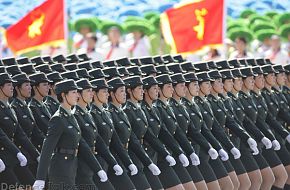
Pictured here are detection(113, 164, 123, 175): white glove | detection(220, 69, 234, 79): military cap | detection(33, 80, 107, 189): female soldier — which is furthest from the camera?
detection(220, 69, 234, 79): military cap

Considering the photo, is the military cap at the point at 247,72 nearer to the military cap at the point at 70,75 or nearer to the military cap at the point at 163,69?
the military cap at the point at 163,69

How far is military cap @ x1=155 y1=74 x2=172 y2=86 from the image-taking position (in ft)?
53.4

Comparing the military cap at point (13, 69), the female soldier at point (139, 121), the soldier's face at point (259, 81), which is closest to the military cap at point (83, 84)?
the female soldier at point (139, 121)

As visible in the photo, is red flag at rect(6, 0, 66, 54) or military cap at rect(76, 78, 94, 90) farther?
red flag at rect(6, 0, 66, 54)

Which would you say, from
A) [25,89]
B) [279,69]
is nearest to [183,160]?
[25,89]

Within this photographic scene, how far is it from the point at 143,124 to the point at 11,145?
1.86 m

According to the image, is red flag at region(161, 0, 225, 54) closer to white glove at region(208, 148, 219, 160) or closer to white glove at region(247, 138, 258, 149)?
white glove at region(247, 138, 258, 149)

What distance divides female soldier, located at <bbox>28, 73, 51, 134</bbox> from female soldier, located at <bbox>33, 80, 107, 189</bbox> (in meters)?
1.05

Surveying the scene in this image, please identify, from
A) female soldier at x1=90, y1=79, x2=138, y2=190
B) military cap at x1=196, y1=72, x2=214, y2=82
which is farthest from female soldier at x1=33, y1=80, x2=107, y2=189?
military cap at x1=196, y1=72, x2=214, y2=82

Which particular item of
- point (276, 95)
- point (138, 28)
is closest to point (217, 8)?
point (138, 28)

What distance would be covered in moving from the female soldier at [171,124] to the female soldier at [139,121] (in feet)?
1.07

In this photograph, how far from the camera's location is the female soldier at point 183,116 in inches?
632

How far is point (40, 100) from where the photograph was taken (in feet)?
50.4

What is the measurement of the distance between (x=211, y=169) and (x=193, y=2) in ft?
21.7
